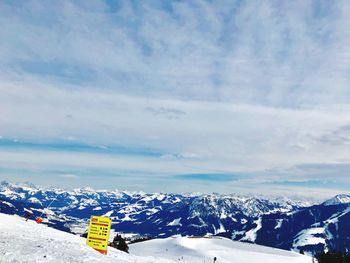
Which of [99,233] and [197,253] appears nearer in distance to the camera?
[99,233]

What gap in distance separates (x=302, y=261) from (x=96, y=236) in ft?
309

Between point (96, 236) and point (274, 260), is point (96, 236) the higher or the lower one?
the higher one

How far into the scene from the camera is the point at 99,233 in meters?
28.5

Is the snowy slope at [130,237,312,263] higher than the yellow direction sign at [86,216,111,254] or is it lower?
lower

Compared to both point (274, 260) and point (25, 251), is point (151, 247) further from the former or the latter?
point (25, 251)

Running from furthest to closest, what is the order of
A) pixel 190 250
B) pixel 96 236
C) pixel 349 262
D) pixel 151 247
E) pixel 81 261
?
pixel 151 247, pixel 190 250, pixel 349 262, pixel 96 236, pixel 81 261

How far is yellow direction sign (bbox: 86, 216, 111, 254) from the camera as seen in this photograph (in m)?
27.9

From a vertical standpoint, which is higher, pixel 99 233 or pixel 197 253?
pixel 99 233

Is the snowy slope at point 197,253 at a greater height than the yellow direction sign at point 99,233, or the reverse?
the yellow direction sign at point 99,233

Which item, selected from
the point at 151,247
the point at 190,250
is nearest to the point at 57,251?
the point at 190,250

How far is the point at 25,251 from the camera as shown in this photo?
22.8 metres

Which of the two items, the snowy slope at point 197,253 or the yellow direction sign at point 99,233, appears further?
the snowy slope at point 197,253

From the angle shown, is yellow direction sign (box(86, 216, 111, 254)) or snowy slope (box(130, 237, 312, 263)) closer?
yellow direction sign (box(86, 216, 111, 254))

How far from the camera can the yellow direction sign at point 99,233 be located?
2794 cm
